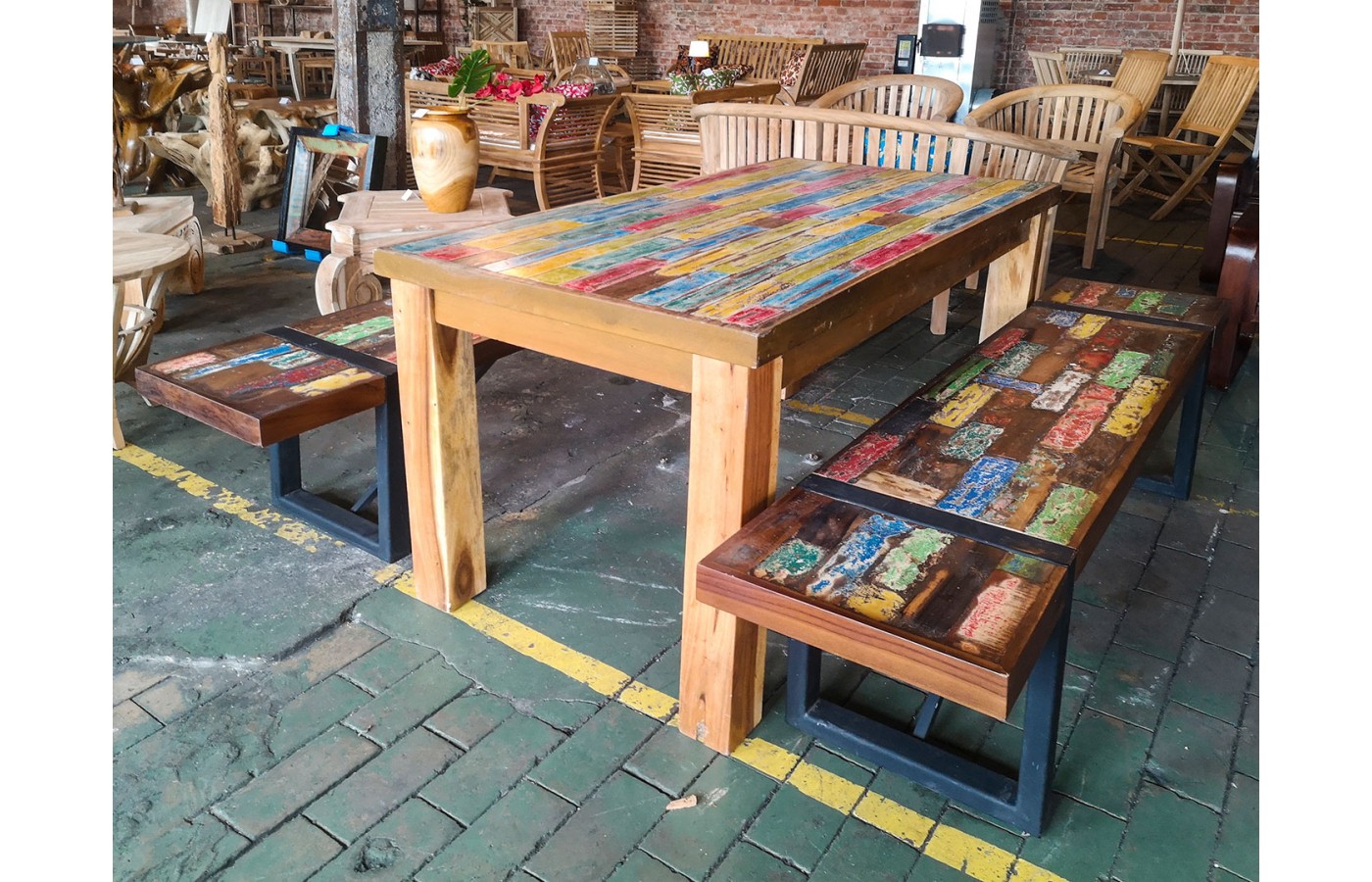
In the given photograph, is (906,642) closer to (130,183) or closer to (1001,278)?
(1001,278)

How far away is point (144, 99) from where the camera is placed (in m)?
6.38

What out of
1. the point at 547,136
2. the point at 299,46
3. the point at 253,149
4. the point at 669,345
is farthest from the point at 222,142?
the point at 299,46

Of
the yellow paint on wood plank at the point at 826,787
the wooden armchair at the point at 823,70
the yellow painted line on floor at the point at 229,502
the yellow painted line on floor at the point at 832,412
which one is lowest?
the yellow paint on wood plank at the point at 826,787

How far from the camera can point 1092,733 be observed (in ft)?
6.28

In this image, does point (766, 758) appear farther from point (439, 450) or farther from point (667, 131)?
point (667, 131)

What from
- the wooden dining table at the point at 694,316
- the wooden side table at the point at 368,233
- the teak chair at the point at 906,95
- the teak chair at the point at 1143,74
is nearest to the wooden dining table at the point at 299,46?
the teak chair at the point at 1143,74

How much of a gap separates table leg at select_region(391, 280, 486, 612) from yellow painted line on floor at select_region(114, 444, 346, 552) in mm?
405

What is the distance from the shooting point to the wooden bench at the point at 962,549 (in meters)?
1.33

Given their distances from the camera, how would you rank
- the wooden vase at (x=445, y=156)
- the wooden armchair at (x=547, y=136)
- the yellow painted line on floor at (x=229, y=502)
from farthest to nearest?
1. the wooden armchair at (x=547, y=136)
2. the wooden vase at (x=445, y=156)
3. the yellow painted line on floor at (x=229, y=502)

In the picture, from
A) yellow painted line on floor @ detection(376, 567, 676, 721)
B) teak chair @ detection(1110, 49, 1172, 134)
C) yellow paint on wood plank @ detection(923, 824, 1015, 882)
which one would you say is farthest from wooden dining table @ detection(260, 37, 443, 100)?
yellow paint on wood plank @ detection(923, 824, 1015, 882)

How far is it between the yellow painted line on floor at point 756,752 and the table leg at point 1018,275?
147cm

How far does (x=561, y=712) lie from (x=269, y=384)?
0.88 metres

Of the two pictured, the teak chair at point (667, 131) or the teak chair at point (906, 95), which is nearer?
the teak chair at point (906, 95)

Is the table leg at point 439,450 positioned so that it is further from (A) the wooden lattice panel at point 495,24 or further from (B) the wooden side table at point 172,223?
(A) the wooden lattice panel at point 495,24
